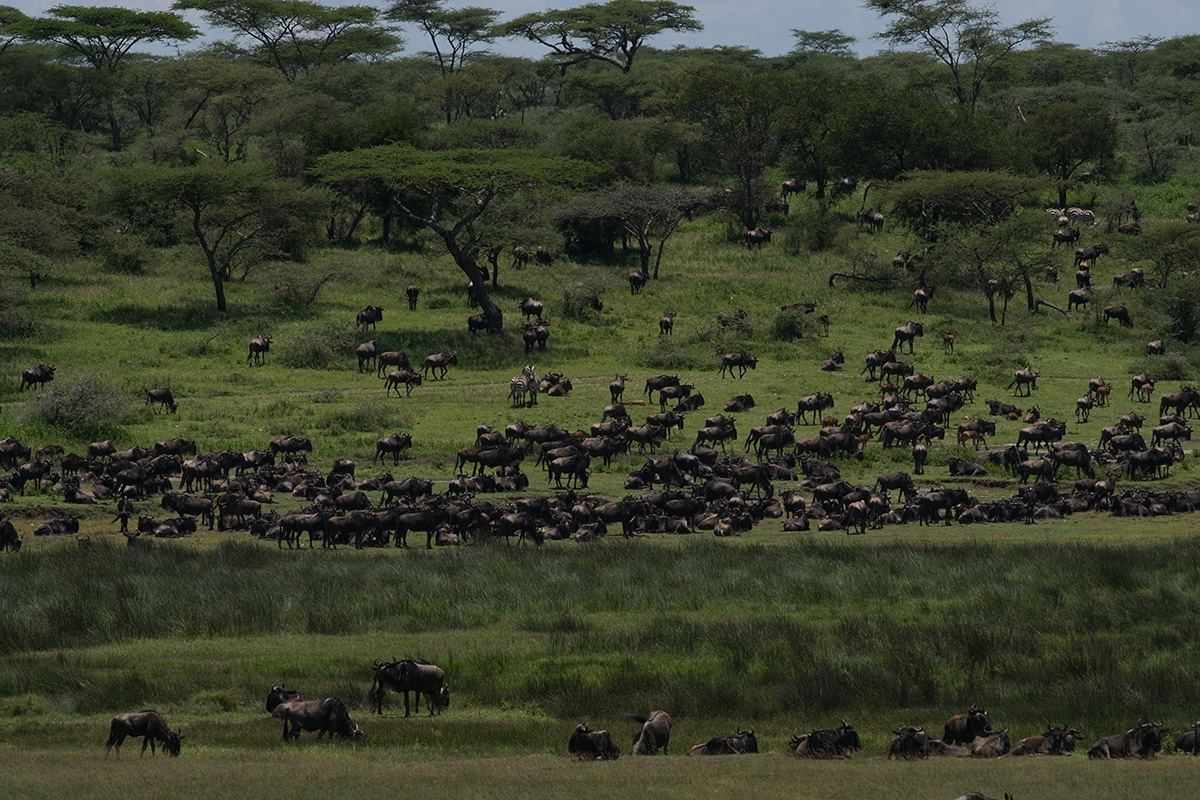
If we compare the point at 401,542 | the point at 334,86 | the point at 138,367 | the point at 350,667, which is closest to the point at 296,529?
the point at 401,542

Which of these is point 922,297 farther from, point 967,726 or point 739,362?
point 967,726

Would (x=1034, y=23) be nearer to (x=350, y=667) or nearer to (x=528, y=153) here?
(x=528, y=153)

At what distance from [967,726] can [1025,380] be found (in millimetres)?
32054

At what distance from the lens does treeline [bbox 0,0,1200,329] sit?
55.3 metres

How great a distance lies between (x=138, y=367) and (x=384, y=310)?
12836 millimetres

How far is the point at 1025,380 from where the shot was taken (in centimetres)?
4475

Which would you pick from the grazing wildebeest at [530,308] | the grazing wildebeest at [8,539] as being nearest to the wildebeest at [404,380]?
the grazing wildebeest at [530,308]

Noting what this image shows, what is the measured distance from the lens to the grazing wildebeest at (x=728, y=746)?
14.3m

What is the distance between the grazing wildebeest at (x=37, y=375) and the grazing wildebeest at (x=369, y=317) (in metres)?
12.9

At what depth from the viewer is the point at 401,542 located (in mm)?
26203

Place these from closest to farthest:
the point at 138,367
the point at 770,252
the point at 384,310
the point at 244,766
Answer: the point at 244,766, the point at 138,367, the point at 384,310, the point at 770,252

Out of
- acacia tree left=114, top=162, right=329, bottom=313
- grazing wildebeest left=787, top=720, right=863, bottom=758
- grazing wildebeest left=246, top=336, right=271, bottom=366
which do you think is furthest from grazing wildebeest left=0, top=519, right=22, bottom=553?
acacia tree left=114, top=162, right=329, bottom=313

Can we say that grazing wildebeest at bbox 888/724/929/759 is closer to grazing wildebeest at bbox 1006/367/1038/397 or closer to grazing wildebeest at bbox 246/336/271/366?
grazing wildebeest at bbox 1006/367/1038/397

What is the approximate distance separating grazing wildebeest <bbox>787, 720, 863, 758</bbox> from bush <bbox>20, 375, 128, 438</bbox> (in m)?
27.6
